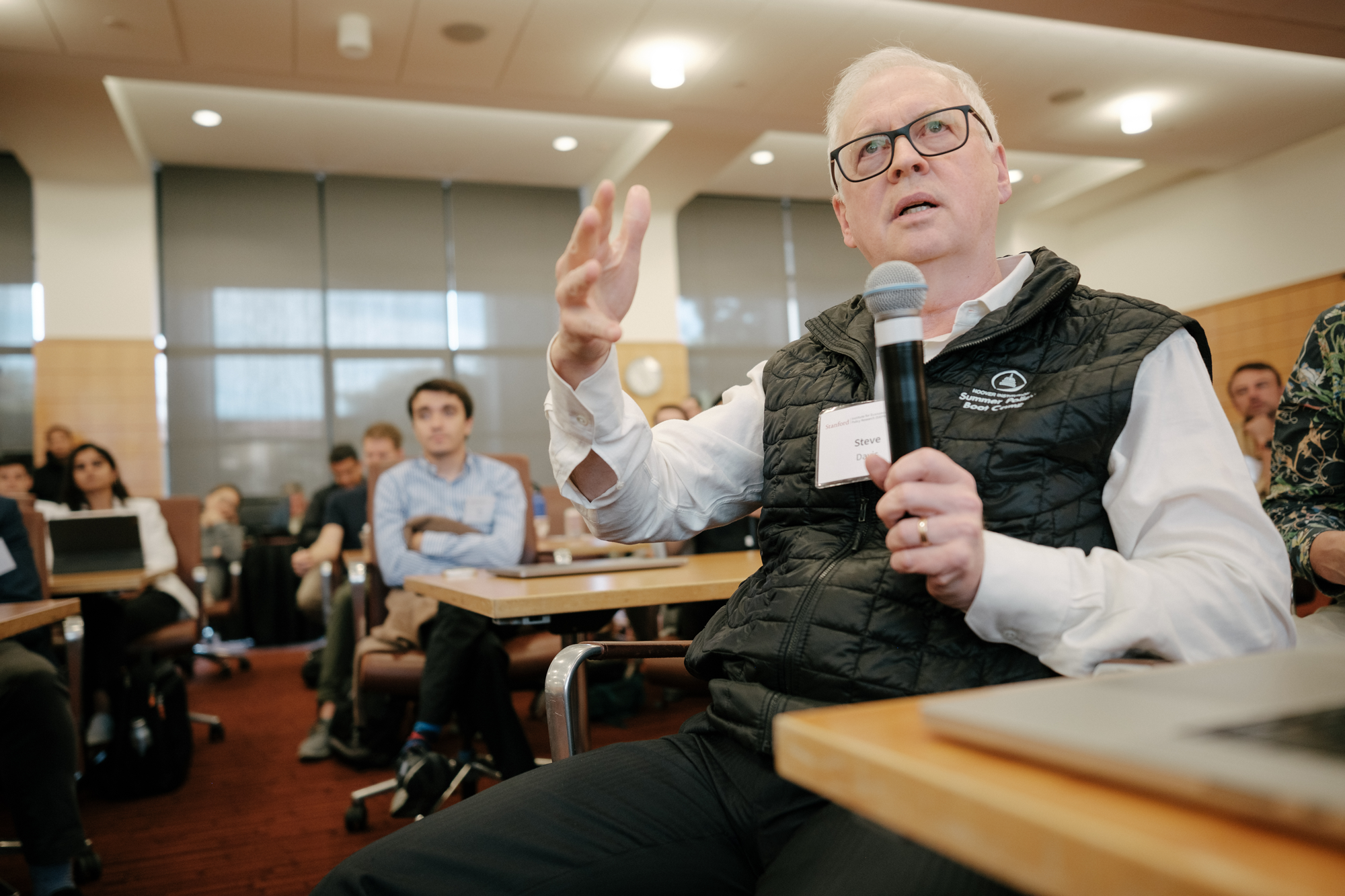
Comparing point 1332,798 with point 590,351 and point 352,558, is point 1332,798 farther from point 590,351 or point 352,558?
point 352,558

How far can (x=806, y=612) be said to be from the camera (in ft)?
3.33

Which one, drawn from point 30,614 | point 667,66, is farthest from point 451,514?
point 667,66

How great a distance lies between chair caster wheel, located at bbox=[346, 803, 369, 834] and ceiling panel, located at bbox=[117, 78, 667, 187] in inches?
204

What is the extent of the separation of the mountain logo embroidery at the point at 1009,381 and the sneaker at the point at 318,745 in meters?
3.19

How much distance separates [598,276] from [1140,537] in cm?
62

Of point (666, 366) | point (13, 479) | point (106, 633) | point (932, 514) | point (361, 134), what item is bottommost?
point (106, 633)

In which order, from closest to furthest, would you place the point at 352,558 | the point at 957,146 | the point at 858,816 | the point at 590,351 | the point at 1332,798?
the point at 1332,798 < the point at 858,816 < the point at 590,351 < the point at 957,146 < the point at 352,558

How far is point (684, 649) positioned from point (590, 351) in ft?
1.81

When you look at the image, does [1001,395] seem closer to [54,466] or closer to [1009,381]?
[1009,381]

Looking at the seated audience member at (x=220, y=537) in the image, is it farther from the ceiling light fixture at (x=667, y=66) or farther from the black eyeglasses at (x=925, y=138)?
the black eyeglasses at (x=925, y=138)

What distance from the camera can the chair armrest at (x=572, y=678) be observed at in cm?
131

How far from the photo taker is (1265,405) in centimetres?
479

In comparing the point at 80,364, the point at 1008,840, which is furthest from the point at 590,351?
the point at 80,364

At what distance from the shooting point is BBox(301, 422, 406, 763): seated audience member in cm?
352
